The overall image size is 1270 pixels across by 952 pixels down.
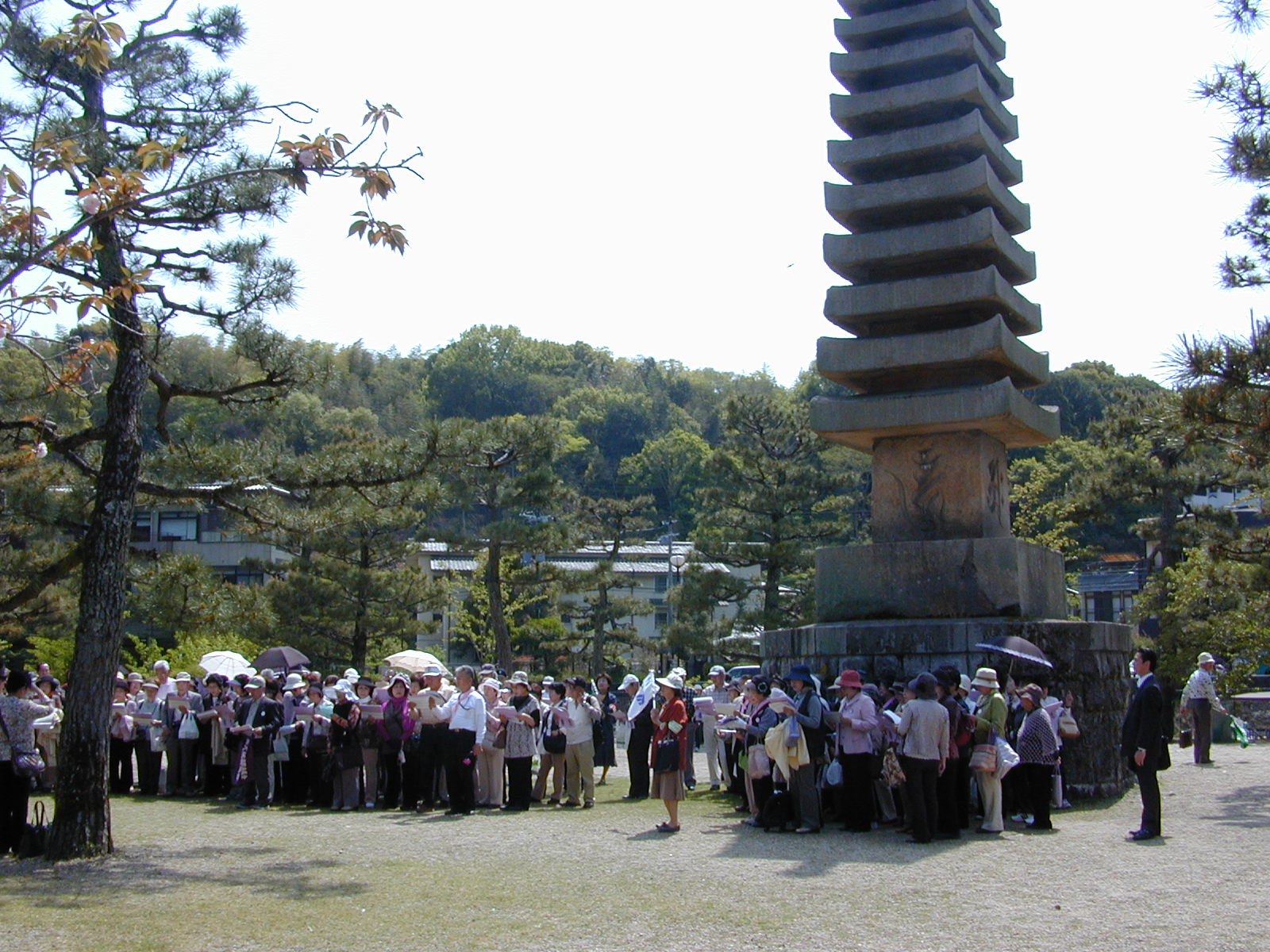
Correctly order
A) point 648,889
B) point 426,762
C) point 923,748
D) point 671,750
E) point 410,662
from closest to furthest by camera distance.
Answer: point 648,889 → point 923,748 → point 671,750 → point 426,762 → point 410,662

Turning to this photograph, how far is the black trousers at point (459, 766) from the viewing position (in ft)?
44.6

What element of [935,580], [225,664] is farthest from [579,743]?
[225,664]

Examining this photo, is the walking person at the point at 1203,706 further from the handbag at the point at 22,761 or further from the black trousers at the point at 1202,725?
the handbag at the point at 22,761

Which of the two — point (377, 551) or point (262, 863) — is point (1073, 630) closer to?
point (262, 863)

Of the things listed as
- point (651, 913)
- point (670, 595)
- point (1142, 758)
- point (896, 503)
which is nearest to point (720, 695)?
point (896, 503)

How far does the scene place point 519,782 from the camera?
47.3 ft

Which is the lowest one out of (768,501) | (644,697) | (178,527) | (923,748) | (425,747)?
(425,747)

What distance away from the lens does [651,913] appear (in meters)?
7.80

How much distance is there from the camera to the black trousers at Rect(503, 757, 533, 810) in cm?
1440

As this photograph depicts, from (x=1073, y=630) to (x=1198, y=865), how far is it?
4519 millimetres

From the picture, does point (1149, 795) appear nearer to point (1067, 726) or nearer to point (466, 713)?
point (1067, 726)

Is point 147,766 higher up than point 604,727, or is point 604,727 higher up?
point 604,727

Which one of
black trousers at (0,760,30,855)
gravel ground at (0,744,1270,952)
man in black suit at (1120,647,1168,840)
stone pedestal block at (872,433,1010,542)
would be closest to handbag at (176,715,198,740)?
gravel ground at (0,744,1270,952)

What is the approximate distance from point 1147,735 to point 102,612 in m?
8.82
